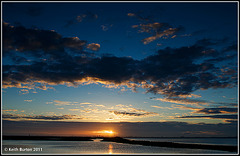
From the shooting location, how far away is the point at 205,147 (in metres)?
66.9
